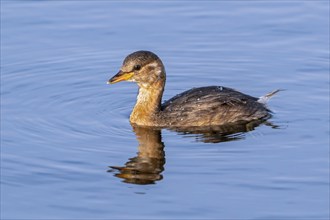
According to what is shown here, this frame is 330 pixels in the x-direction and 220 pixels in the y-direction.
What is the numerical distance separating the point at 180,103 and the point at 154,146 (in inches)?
53.5

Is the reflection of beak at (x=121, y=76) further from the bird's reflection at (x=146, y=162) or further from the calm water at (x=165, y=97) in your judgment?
the bird's reflection at (x=146, y=162)

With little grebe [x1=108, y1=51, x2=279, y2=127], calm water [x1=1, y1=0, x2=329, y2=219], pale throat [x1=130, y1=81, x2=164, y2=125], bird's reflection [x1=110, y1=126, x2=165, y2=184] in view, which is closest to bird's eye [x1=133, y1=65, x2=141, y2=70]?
little grebe [x1=108, y1=51, x2=279, y2=127]

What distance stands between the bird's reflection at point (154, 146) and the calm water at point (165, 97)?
3 centimetres

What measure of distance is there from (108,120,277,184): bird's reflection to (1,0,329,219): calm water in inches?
1.2

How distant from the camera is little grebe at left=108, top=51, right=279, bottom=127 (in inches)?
661

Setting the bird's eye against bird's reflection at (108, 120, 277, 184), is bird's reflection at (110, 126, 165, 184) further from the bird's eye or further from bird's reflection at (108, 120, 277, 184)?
the bird's eye

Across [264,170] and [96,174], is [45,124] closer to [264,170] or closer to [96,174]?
[96,174]

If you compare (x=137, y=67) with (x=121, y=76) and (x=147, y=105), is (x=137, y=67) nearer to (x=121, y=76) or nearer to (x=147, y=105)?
(x=121, y=76)

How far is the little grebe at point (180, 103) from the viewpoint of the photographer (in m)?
16.8

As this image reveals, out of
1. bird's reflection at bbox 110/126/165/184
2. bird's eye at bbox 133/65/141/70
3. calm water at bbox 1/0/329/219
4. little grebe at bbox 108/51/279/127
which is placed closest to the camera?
calm water at bbox 1/0/329/219

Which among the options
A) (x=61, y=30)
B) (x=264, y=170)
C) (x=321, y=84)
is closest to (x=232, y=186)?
(x=264, y=170)

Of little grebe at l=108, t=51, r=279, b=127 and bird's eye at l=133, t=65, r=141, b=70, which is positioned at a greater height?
bird's eye at l=133, t=65, r=141, b=70

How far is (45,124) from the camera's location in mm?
16484

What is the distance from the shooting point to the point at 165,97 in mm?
18250
